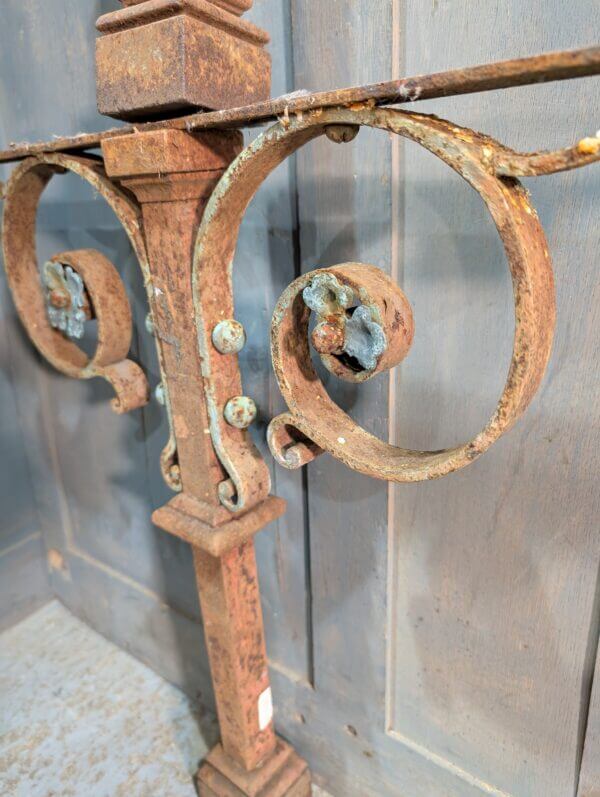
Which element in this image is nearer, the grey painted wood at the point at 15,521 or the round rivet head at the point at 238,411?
the round rivet head at the point at 238,411

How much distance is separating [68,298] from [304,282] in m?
0.43

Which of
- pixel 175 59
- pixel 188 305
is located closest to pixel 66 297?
pixel 188 305

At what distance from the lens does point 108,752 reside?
105 centimetres

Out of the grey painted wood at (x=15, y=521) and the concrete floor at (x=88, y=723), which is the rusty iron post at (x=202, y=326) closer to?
the concrete floor at (x=88, y=723)

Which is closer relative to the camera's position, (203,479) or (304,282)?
(304,282)

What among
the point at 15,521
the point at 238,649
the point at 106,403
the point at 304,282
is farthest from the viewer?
the point at 15,521

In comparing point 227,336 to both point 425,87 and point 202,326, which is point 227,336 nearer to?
point 202,326

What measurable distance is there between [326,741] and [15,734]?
0.59 meters

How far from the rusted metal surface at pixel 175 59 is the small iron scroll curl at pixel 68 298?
0.61 ft

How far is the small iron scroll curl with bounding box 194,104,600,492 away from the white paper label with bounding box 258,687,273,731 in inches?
14.3

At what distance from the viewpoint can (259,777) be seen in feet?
2.87

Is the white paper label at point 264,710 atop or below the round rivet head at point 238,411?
below

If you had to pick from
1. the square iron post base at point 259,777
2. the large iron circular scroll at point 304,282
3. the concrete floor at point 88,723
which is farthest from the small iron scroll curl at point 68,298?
the concrete floor at point 88,723

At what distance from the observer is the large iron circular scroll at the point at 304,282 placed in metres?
0.40
